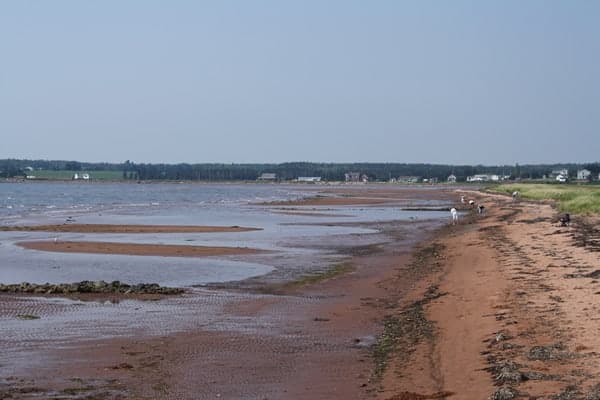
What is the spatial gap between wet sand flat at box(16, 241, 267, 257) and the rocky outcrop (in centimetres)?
961

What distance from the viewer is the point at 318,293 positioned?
64.2 feet

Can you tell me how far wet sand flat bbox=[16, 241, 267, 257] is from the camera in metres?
30.0

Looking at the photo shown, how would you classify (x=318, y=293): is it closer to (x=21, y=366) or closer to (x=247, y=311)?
(x=247, y=311)

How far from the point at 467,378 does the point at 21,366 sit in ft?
20.3

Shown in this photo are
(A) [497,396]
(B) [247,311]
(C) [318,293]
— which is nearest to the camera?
(A) [497,396]

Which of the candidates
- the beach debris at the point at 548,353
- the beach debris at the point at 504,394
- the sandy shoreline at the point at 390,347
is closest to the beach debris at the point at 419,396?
the sandy shoreline at the point at 390,347

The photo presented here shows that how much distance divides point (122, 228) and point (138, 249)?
13.3 m

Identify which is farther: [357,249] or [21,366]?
[357,249]

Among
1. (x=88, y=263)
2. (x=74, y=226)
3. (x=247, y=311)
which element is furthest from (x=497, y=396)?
(x=74, y=226)

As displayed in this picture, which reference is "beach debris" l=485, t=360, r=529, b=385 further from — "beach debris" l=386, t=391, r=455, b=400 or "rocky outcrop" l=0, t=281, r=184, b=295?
"rocky outcrop" l=0, t=281, r=184, b=295

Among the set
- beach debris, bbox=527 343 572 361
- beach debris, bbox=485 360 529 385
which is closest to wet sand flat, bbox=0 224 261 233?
beach debris, bbox=527 343 572 361

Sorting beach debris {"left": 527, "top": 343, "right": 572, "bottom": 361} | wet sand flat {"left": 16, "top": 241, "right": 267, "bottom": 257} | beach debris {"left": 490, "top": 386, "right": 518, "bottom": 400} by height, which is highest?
beach debris {"left": 527, "top": 343, "right": 572, "bottom": 361}

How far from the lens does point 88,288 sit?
19281 millimetres

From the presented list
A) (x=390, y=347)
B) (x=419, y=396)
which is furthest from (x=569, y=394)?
(x=390, y=347)
